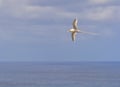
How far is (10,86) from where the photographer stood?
145750mm

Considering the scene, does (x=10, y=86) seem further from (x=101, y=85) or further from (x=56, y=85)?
(x=101, y=85)

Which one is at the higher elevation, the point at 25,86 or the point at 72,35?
the point at 25,86

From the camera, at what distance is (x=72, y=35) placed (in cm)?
3769

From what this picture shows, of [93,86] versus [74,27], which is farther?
[93,86]

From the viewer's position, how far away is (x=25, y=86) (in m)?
146

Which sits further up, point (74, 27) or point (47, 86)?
point (47, 86)

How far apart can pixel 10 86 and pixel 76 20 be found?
110 meters

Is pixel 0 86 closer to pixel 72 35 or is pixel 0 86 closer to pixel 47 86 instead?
pixel 47 86

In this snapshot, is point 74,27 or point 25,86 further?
point 25,86

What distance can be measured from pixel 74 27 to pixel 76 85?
110976 millimetres

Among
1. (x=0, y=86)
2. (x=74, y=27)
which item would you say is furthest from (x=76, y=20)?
(x=0, y=86)

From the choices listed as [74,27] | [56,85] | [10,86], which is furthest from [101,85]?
[74,27]

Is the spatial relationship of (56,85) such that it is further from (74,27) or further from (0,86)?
(74,27)

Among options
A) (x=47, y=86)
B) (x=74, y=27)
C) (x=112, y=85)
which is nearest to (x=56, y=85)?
(x=47, y=86)
